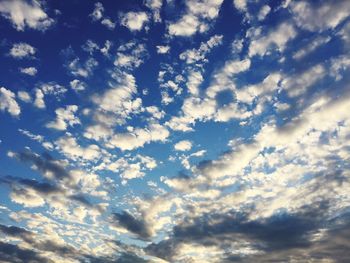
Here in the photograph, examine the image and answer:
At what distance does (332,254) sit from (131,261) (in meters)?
34.4

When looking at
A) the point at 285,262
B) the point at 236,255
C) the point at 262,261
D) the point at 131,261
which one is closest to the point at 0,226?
the point at 131,261

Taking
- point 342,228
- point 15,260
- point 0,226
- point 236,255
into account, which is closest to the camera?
point 342,228

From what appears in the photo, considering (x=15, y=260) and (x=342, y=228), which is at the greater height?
(x=342, y=228)

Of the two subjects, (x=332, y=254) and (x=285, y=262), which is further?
(x=285, y=262)

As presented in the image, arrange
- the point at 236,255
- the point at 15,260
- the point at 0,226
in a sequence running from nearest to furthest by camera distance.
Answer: the point at 0,226 < the point at 236,255 < the point at 15,260

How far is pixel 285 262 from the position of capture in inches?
2128

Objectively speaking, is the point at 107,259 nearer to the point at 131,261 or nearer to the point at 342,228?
the point at 131,261

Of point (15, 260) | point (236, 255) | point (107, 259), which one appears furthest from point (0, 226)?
point (236, 255)

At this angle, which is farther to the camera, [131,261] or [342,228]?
[131,261]

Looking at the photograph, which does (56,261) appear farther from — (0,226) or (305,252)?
(305,252)

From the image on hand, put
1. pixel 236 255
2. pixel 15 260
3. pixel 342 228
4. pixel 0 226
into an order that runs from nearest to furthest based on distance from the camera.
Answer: pixel 342 228, pixel 0 226, pixel 236 255, pixel 15 260

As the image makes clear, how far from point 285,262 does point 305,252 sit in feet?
20.5

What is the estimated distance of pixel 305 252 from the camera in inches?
1937

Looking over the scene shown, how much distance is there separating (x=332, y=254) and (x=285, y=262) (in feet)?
30.6
